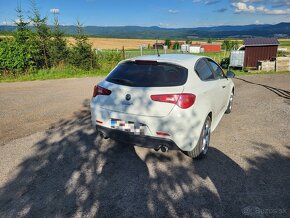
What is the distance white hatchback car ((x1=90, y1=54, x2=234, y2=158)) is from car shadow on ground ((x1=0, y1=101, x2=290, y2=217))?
47 centimetres

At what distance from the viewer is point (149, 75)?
12.8 ft

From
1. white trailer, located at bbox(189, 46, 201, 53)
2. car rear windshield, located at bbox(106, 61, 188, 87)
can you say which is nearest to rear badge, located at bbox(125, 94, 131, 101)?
car rear windshield, located at bbox(106, 61, 188, 87)

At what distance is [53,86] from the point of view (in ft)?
37.8

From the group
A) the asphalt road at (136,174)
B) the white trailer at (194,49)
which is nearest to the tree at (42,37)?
the asphalt road at (136,174)

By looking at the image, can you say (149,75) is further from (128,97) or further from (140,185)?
(140,185)

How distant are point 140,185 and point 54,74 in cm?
1252

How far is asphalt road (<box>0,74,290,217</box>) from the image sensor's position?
3076 mm

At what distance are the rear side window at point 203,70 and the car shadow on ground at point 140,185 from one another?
4.51 ft

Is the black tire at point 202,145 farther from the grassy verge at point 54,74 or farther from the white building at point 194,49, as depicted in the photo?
the white building at point 194,49

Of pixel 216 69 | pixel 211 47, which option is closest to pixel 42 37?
pixel 216 69

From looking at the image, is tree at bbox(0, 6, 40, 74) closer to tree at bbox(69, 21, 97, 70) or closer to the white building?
tree at bbox(69, 21, 97, 70)

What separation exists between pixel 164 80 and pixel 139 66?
2.02 ft

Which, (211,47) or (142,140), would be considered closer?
(142,140)

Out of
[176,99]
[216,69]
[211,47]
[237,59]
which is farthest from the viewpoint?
[211,47]
